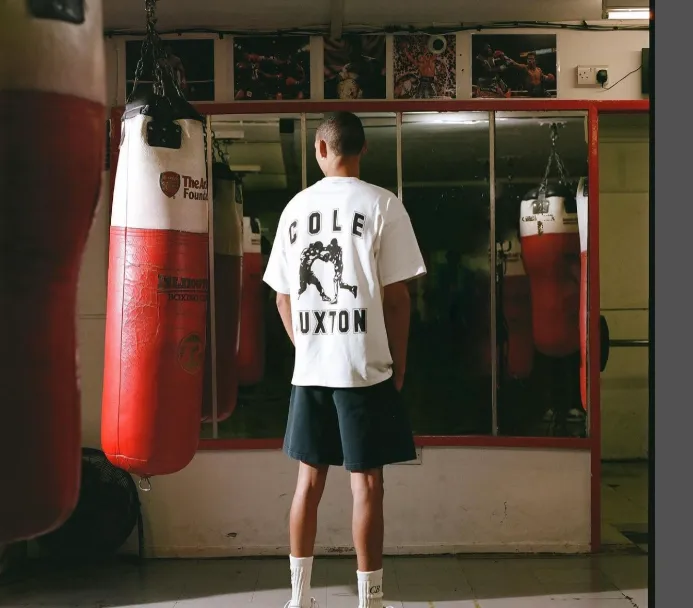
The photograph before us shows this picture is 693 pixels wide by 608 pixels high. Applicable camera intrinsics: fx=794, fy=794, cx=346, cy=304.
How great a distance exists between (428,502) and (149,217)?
226cm

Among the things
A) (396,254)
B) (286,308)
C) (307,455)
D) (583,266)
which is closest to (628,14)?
(583,266)

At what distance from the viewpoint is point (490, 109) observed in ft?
13.0

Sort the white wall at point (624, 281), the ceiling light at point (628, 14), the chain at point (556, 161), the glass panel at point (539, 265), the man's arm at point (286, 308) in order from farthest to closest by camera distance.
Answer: the white wall at point (624, 281) → the chain at point (556, 161) → the glass panel at point (539, 265) → the ceiling light at point (628, 14) → the man's arm at point (286, 308)

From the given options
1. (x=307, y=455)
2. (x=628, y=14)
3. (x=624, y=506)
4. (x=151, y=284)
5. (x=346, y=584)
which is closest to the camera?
(x=151, y=284)

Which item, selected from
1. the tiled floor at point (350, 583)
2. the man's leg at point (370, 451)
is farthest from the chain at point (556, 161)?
the man's leg at point (370, 451)

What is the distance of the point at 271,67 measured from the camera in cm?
397

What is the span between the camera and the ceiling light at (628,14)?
3.63 m

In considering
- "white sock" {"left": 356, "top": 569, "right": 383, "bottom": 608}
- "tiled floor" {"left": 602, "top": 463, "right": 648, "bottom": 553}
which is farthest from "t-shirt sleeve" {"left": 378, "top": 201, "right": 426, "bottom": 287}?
"tiled floor" {"left": 602, "top": 463, "right": 648, "bottom": 553}

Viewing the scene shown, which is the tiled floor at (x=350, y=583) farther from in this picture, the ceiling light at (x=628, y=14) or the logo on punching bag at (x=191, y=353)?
the ceiling light at (x=628, y=14)

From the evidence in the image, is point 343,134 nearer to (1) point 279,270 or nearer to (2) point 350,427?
(1) point 279,270

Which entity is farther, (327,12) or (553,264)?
(553,264)

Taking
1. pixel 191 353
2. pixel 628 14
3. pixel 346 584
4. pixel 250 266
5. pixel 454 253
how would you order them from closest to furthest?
pixel 191 353, pixel 346 584, pixel 628 14, pixel 250 266, pixel 454 253

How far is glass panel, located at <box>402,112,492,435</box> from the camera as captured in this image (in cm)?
411

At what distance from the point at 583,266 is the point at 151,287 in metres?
2.42
